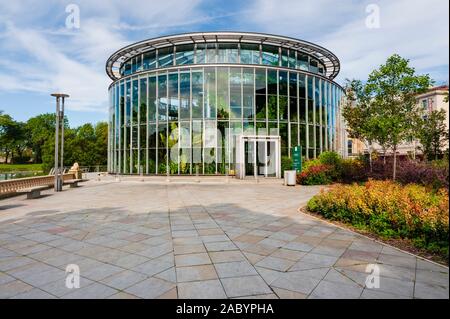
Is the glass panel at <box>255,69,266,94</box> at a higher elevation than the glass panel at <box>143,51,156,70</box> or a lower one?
lower

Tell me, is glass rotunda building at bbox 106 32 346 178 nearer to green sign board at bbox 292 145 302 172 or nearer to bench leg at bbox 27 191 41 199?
green sign board at bbox 292 145 302 172

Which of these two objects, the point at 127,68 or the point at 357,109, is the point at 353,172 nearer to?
the point at 357,109

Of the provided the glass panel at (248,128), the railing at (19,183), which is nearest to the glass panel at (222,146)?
the glass panel at (248,128)

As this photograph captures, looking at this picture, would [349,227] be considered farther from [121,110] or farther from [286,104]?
[121,110]

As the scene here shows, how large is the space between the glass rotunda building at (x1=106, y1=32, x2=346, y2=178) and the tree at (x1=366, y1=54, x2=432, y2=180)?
9.35 meters

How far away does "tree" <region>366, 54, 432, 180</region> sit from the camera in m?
12.9

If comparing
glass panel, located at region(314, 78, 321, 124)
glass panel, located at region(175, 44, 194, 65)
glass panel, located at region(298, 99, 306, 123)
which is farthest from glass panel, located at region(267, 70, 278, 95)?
glass panel, located at region(175, 44, 194, 65)

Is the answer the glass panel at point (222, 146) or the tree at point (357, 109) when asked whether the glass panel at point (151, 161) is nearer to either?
the glass panel at point (222, 146)

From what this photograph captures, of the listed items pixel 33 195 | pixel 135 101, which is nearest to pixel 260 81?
pixel 135 101

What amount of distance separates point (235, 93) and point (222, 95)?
3.86 ft

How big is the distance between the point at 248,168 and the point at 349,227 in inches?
653

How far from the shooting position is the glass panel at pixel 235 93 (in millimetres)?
23766

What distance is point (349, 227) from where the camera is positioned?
6.87m

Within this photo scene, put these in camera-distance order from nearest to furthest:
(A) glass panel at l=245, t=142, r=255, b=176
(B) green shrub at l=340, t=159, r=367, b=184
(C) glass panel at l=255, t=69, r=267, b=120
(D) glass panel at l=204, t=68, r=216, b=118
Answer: (B) green shrub at l=340, t=159, r=367, b=184
(A) glass panel at l=245, t=142, r=255, b=176
(D) glass panel at l=204, t=68, r=216, b=118
(C) glass panel at l=255, t=69, r=267, b=120
